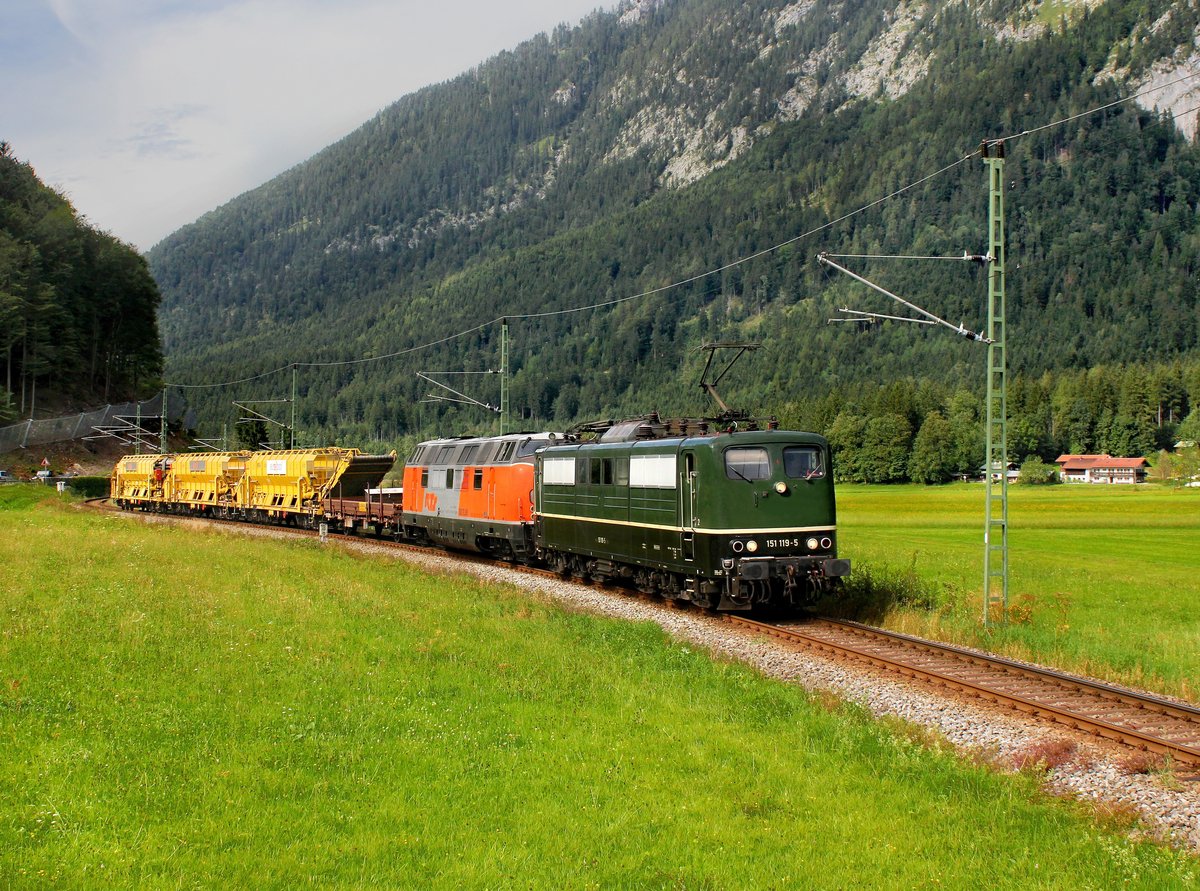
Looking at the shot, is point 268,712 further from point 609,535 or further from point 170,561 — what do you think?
point 170,561

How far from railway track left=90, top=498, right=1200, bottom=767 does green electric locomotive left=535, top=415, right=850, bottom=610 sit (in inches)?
41.1

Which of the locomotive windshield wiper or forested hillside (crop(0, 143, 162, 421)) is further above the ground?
forested hillside (crop(0, 143, 162, 421))

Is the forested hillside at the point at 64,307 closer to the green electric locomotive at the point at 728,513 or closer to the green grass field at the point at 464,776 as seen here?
the green electric locomotive at the point at 728,513

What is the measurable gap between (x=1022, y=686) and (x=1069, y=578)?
67.7 feet

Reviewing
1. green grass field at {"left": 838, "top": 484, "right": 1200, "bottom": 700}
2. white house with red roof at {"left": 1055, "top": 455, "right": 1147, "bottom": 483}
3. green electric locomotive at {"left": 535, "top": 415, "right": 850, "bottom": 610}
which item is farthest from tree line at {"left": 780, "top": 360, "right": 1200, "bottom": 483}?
green electric locomotive at {"left": 535, "top": 415, "right": 850, "bottom": 610}

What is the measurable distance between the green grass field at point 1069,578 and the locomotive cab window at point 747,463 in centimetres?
474

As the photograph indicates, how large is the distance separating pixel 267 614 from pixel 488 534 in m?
15.3

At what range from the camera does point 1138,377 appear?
163m

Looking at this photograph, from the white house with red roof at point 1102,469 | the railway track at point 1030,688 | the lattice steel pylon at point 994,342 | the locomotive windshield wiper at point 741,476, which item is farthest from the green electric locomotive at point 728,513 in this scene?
the white house with red roof at point 1102,469

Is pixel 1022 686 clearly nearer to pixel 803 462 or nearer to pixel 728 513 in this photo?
pixel 728 513

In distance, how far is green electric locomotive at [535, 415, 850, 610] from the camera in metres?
22.2

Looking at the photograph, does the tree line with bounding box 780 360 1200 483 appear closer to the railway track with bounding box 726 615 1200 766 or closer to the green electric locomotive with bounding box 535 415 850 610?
the green electric locomotive with bounding box 535 415 850 610

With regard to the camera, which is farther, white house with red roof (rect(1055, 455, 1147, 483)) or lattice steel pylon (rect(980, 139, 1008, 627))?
white house with red roof (rect(1055, 455, 1147, 483))

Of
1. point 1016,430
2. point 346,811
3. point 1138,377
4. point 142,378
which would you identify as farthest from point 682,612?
point 1138,377
